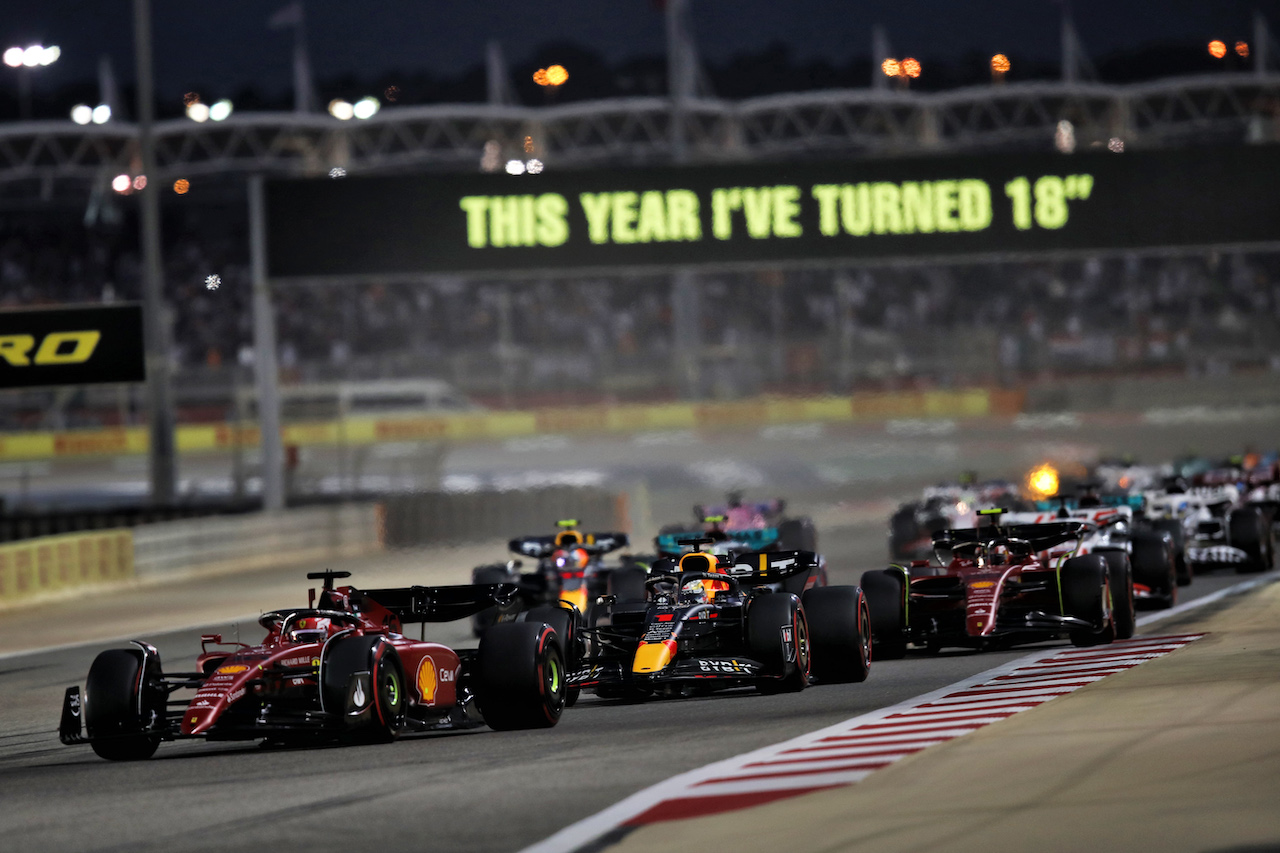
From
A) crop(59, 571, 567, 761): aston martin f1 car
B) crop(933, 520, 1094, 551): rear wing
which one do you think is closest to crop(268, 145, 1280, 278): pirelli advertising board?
crop(933, 520, 1094, 551): rear wing

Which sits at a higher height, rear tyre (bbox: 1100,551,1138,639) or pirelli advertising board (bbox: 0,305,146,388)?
pirelli advertising board (bbox: 0,305,146,388)

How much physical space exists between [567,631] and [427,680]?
1.76 metres

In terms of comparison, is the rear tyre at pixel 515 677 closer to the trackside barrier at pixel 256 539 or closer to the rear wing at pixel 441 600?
the rear wing at pixel 441 600

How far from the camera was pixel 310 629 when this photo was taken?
445 inches

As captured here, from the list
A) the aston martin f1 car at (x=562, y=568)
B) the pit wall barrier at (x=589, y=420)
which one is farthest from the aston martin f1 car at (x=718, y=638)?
the pit wall barrier at (x=589, y=420)

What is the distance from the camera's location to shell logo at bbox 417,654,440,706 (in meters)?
11.4

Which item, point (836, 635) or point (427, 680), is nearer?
point (427, 680)

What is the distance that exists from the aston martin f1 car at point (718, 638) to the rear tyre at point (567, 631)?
69mm

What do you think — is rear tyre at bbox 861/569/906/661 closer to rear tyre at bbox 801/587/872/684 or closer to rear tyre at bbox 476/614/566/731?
rear tyre at bbox 801/587/872/684

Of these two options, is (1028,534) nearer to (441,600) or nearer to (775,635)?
(775,635)

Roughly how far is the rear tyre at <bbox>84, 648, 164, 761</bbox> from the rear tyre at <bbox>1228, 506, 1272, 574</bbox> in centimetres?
1462

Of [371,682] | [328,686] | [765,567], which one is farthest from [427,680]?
[765,567]

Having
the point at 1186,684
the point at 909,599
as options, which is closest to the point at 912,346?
the point at 909,599

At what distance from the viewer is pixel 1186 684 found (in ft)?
38.0
